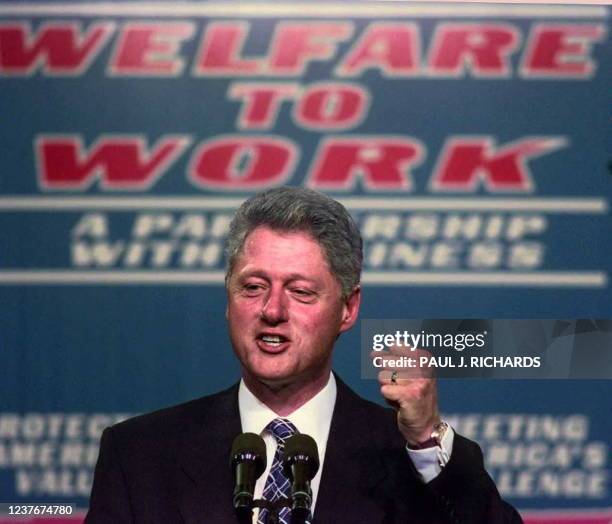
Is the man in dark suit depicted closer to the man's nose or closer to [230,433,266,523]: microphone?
the man's nose

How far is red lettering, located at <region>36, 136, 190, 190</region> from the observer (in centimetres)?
266

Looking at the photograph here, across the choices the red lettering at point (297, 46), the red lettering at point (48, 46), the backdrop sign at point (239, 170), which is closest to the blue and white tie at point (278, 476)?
the backdrop sign at point (239, 170)

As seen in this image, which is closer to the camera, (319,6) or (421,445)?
(421,445)

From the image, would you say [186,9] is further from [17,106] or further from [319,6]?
[17,106]

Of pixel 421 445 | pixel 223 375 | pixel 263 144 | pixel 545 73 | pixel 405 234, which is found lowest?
pixel 421 445

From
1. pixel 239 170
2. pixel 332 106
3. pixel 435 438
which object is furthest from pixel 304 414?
pixel 332 106

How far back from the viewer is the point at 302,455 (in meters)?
1.74

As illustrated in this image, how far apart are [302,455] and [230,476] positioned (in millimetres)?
571

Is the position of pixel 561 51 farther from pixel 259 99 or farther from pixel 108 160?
pixel 108 160

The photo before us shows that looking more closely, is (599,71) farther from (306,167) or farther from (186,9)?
(186,9)

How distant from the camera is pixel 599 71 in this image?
269 centimetres

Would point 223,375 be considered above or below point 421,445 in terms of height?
above

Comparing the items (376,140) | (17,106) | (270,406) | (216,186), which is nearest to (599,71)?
(376,140)

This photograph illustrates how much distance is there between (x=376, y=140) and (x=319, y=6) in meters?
0.37
